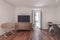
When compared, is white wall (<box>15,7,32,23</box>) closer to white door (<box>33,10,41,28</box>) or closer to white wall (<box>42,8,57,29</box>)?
white door (<box>33,10,41,28</box>)

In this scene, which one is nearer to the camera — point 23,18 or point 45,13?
point 23,18

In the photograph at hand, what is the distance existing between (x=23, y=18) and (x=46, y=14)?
219cm

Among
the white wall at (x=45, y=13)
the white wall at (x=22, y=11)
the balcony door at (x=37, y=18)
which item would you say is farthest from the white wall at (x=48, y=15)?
the white wall at (x=22, y=11)

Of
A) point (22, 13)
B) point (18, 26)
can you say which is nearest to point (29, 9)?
point (22, 13)

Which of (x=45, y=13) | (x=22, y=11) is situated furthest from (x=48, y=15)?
(x=22, y=11)

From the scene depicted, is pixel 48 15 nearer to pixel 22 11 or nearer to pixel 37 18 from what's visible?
pixel 37 18

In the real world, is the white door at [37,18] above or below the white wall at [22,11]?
below

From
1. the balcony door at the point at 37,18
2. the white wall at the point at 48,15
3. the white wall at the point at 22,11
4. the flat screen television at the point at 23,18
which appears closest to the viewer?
the flat screen television at the point at 23,18

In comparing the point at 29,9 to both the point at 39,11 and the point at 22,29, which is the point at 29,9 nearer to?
the point at 39,11

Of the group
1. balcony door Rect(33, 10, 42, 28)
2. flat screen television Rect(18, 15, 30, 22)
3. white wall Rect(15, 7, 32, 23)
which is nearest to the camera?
flat screen television Rect(18, 15, 30, 22)

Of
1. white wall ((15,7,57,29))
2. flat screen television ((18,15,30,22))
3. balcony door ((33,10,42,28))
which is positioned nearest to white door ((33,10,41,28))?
balcony door ((33,10,42,28))

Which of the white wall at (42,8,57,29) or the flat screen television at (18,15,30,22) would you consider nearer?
the flat screen television at (18,15,30,22)

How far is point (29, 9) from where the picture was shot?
9.02m

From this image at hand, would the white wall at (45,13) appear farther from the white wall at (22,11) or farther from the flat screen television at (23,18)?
the flat screen television at (23,18)
